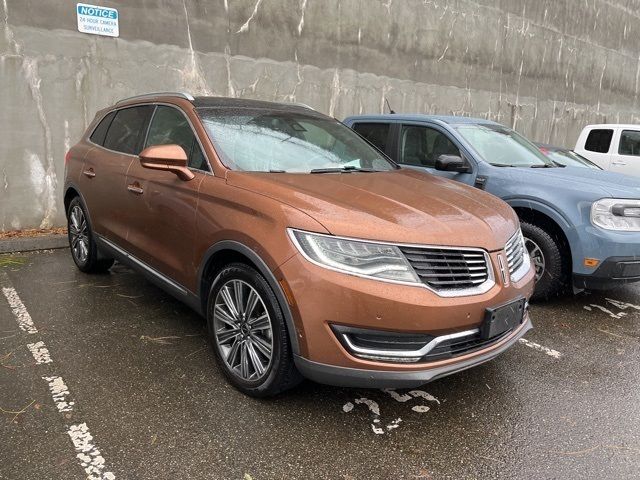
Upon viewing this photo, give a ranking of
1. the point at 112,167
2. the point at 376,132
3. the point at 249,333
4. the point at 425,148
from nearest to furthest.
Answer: the point at 249,333, the point at 112,167, the point at 425,148, the point at 376,132

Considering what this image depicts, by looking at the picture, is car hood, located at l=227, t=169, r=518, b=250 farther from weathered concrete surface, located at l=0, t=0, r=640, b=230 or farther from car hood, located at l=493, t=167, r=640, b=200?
weathered concrete surface, located at l=0, t=0, r=640, b=230

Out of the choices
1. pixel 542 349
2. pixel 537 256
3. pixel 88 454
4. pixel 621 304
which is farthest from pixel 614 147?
pixel 88 454

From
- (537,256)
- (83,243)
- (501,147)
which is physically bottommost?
(83,243)

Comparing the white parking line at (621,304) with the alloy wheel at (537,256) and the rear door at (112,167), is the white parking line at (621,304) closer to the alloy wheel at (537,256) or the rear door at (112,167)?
the alloy wheel at (537,256)

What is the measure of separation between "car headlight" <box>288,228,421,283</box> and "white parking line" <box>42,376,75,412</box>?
5.16 ft

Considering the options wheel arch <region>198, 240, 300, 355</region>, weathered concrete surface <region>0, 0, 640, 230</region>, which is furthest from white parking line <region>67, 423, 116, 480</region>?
weathered concrete surface <region>0, 0, 640, 230</region>

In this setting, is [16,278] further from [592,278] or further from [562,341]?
[592,278]

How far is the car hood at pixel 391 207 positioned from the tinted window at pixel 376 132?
266 centimetres

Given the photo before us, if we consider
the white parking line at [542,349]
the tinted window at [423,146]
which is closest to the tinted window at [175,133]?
the white parking line at [542,349]

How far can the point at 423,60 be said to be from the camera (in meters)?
10.7

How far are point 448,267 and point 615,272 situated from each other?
2.42 metres

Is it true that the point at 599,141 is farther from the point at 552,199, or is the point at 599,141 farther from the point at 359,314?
the point at 359,314

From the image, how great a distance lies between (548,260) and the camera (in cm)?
448

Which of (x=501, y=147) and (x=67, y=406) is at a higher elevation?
(x=501, y=147)
